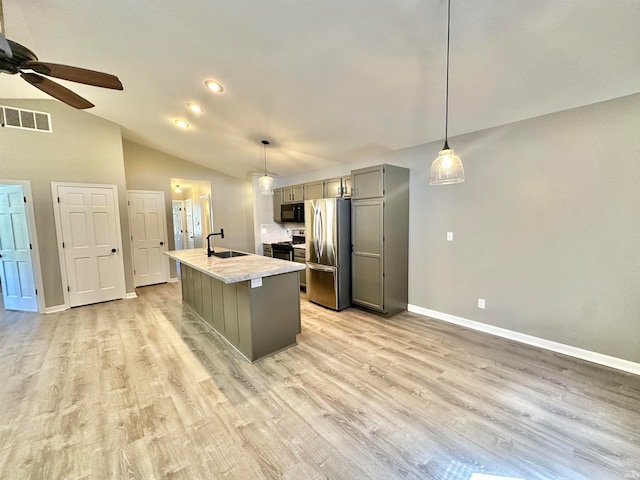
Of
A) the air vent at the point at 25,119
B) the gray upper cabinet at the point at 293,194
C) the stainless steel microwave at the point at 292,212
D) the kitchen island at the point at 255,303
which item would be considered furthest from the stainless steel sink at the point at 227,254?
the air vent at the point at 25,119

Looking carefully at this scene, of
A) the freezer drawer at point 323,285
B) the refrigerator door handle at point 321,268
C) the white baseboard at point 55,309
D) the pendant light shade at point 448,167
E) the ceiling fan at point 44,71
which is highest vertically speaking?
the ceiling fan at point 44,71

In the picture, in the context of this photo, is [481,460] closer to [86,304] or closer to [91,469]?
[91,469]

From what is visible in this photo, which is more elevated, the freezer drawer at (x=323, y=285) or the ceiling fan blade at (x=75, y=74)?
the ceiling fan blade at (x=75, y=74)

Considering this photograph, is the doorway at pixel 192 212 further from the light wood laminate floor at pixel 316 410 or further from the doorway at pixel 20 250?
the light wood laminate floor at pixel 316 410

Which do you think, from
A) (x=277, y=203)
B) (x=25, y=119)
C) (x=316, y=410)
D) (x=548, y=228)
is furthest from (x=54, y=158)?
(x=548, y=228)

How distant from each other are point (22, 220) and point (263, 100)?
4.25 meters

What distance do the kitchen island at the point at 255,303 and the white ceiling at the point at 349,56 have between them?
1.96m

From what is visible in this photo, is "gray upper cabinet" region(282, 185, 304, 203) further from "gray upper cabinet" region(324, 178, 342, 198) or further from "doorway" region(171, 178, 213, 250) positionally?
"doorway" region(171, 178, 213, 250)

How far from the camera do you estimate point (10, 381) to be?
2.41 meters

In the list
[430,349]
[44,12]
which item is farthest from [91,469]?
[44,12]

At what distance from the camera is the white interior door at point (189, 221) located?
296 inches

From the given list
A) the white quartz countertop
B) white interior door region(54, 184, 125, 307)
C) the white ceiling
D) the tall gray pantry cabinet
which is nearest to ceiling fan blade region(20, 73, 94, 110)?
the white ceiling

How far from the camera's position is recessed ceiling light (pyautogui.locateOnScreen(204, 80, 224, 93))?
2.93 m

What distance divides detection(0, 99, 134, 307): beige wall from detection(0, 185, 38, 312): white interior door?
163 mm
